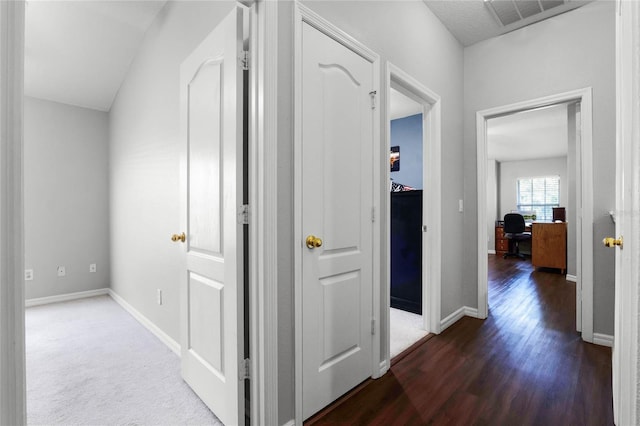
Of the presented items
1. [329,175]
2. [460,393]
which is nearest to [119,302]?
[329,175]

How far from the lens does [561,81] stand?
2652mm

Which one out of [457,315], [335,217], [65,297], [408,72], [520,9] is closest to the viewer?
[335,217]

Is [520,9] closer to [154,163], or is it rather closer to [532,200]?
Answer: [154,163]

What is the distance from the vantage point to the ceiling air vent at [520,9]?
8.26 feet

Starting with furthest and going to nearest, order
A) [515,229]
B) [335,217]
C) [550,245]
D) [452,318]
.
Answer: [515,229]
[550,245]
[452,318]
[335,217]

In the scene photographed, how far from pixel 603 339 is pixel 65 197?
5664mm

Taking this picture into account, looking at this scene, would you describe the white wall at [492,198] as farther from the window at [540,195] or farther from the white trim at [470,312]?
the white trim at [470,312]

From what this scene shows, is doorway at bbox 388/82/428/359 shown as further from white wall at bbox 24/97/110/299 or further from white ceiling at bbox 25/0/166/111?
white wall at bbox 24/97/110/299

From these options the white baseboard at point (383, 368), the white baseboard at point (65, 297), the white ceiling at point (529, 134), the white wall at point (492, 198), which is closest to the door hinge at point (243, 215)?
the white baseboard at point (383, 368)

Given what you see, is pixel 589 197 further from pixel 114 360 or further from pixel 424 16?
pixel 114 360

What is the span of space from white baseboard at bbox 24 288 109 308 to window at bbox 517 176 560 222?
9927 mm

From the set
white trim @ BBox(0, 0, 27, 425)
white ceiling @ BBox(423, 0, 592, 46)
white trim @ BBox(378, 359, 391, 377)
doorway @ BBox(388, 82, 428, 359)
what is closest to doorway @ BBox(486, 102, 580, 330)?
white ceiling @ BBox(423, 0, 592, 46)

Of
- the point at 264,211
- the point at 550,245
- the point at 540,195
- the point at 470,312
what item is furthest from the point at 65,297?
the point at 540,195

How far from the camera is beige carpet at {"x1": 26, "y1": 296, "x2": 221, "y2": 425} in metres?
1.63
